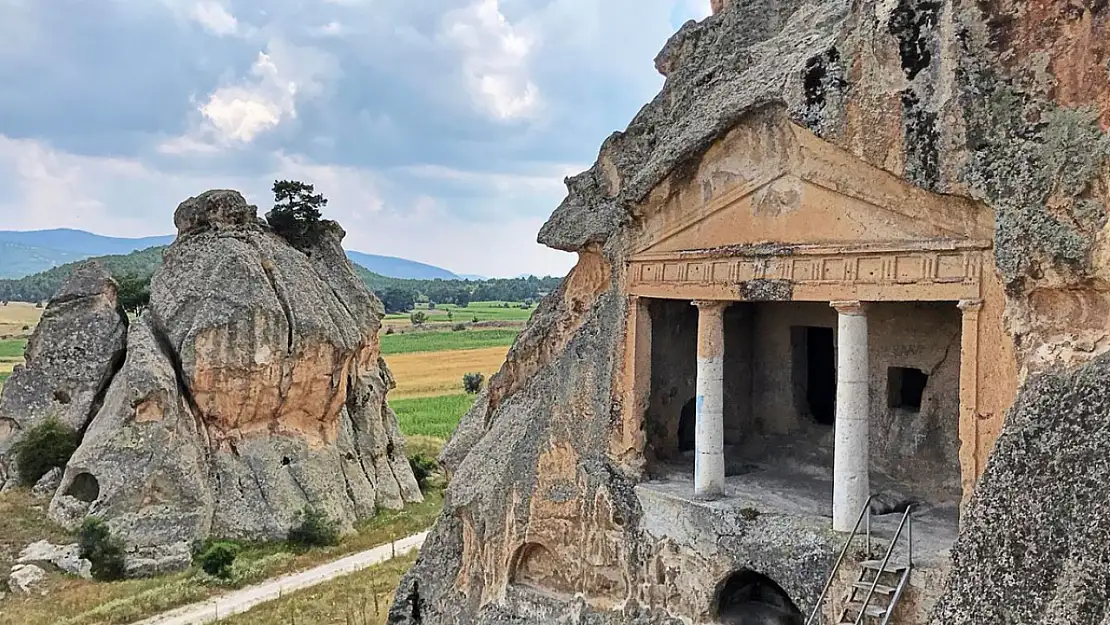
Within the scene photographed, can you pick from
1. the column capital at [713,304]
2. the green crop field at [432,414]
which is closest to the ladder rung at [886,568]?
the column capital at [713,304]

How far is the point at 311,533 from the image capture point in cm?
2675

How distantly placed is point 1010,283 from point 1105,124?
177 cm

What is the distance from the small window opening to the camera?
49.3ft

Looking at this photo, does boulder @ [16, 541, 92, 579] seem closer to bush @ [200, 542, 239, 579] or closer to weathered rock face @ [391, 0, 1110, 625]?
bush @ [200, 542, 239, 579]

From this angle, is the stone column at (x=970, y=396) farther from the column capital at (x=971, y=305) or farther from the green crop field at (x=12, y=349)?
the green crop field at (x=12, y=349)

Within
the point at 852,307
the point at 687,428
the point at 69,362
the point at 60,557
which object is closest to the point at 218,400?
the point at 60,557

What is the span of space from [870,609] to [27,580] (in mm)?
20576

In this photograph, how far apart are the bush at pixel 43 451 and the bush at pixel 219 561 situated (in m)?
7.70

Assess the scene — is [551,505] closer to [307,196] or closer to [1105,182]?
[1105,182]

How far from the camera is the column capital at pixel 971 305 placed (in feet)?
35.2

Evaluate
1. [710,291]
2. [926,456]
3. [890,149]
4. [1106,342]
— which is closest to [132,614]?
[710,291]

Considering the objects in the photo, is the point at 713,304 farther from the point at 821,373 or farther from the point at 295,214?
the point at 295,214

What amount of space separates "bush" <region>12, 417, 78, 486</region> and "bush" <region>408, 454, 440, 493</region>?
11.8 m

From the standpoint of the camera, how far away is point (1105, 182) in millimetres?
8812
